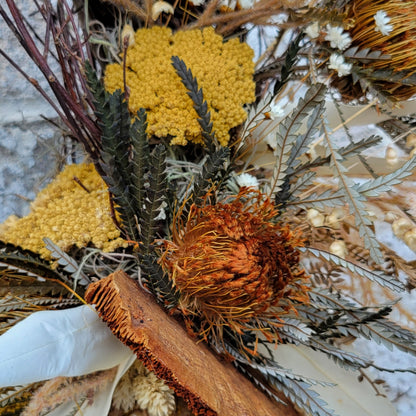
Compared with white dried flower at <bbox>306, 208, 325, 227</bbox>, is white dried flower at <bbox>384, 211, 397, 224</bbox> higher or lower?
lower

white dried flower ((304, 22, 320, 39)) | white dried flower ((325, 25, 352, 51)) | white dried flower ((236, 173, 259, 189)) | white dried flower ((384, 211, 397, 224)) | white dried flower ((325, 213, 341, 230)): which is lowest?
white dried flower ((384, 211, 397, 224))

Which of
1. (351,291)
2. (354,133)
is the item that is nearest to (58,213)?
(351,291)

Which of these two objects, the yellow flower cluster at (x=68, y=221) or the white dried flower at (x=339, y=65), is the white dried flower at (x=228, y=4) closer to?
the white dried flower at (x=339, y=65)

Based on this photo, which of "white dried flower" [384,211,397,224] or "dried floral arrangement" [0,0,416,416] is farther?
"white dried flower" [384,211,397,224]

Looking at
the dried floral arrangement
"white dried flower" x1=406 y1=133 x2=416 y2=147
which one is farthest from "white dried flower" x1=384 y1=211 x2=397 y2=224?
"white dried flower" x1=406 y1=133 x2=416 y2=147

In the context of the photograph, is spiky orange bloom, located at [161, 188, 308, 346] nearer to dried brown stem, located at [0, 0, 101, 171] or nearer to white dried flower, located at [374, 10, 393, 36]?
dried brown stem, located at [0, 0, 101, 171]
